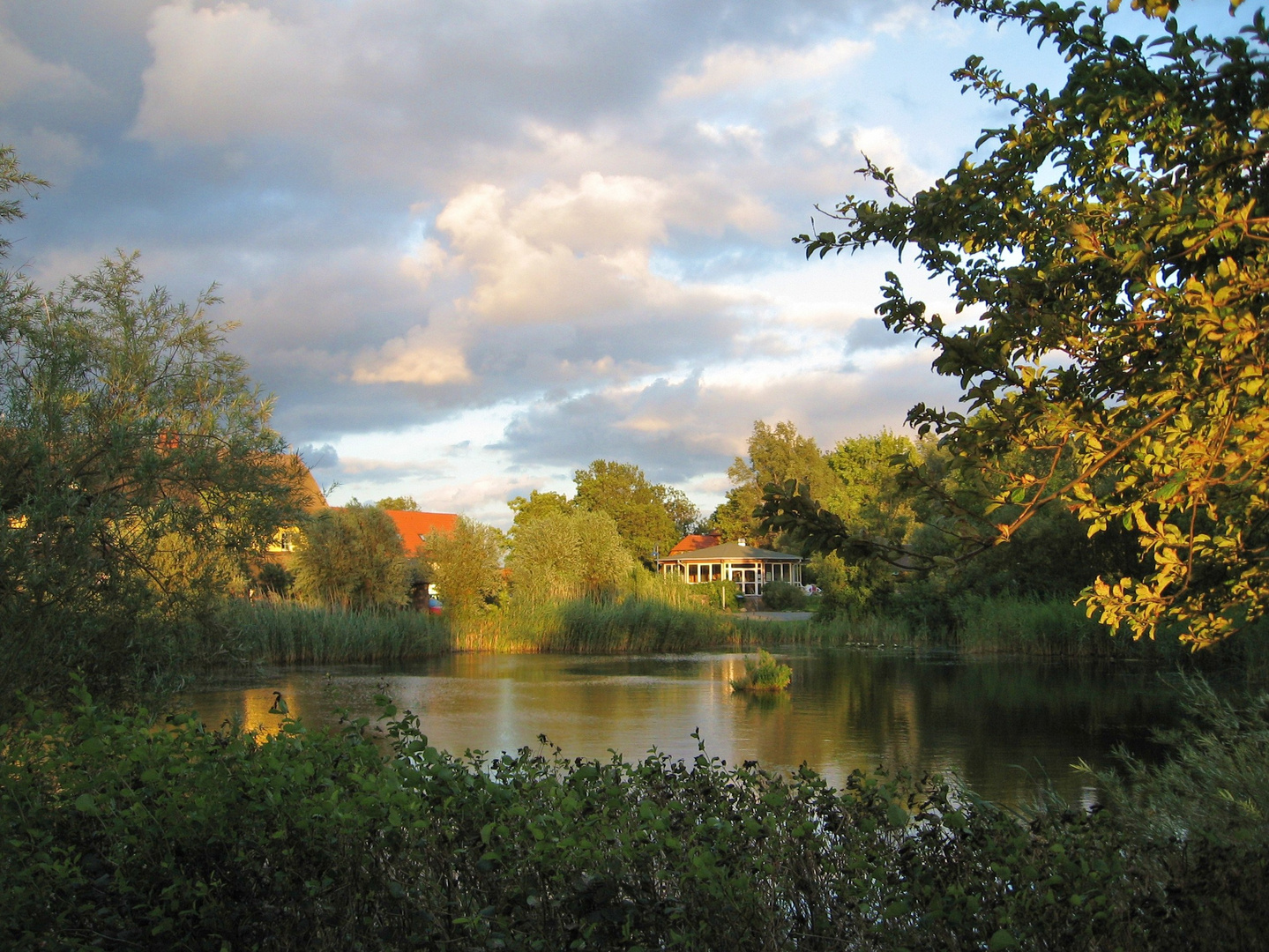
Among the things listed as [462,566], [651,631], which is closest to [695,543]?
[462,566]

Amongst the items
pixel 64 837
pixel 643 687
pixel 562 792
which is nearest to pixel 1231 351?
pixel 562 792

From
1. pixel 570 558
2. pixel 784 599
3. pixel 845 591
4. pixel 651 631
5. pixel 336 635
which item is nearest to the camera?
pixel 336 635

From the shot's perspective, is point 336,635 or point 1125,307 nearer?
point 1125,307

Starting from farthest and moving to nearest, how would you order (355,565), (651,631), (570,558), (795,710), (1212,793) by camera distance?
(570,558)
(651,631)
(355,565)
(795,710)
(1212,793)

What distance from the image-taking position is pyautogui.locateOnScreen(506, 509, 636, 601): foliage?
31.2 metres

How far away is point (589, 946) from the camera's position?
112 inches

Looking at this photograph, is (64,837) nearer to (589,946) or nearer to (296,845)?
(296,845)

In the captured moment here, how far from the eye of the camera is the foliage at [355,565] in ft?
89.1

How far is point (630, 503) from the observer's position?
7038cm

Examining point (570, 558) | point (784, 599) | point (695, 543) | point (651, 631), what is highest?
point (695, 543)

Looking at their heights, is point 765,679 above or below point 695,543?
below

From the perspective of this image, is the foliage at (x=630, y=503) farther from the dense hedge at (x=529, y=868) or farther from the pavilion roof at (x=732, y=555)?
the dense hedge at (x=529, y=868)

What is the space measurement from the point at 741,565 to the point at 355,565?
34562 millimetres

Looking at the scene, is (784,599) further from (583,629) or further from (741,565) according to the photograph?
(583,629)
